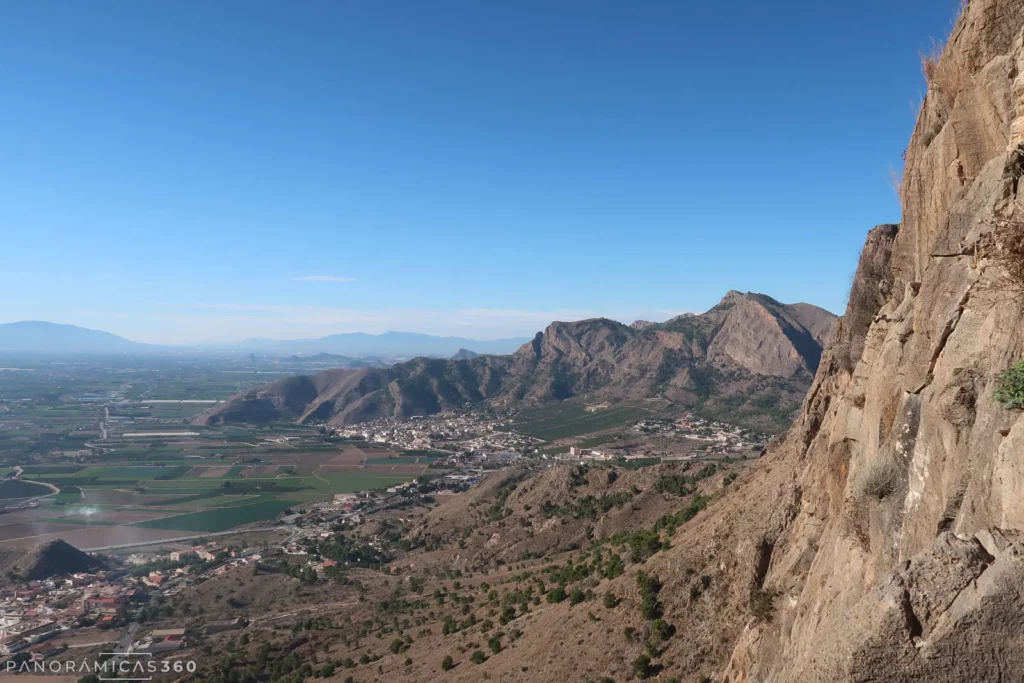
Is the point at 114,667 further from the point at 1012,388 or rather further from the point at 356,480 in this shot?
the point at 356,480

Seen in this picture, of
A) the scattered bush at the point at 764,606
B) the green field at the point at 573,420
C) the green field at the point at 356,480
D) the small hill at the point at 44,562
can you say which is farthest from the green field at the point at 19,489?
the scattered bush at the point at 764,606

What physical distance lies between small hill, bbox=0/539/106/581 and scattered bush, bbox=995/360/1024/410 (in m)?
87.1

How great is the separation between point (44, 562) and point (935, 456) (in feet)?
287

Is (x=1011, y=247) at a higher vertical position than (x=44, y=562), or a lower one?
higher

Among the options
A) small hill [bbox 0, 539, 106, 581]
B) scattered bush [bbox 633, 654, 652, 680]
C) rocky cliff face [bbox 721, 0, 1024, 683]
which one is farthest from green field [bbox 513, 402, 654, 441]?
rocky cliff face [bbox 721, 0, 1024, 683]

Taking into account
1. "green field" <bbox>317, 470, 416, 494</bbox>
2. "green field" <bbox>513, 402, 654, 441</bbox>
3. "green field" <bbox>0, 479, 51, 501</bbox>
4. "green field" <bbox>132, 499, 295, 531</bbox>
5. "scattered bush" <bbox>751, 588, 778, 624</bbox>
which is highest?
"scattered bush" <bbox>751, 588, 778, 624</bbox>

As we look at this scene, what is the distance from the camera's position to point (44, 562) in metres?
67.0

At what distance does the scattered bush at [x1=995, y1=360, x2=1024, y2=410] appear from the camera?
327 inches

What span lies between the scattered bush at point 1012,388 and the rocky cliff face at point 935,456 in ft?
0.51

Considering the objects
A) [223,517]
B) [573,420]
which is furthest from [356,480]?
[573,420]

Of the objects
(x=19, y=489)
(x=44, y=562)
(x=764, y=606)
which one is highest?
(x=764, y=606)

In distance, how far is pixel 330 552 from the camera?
2827 inches

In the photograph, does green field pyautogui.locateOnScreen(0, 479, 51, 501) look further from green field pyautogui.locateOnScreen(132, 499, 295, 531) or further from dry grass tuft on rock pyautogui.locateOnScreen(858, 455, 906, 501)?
dry grass tuft on rock pyautogui.locateOnScreen(858, 455, 906, 501)

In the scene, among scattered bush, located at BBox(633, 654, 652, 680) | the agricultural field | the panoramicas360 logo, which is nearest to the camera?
scattered bush, located at BBox(633, 654, 652, 680)
